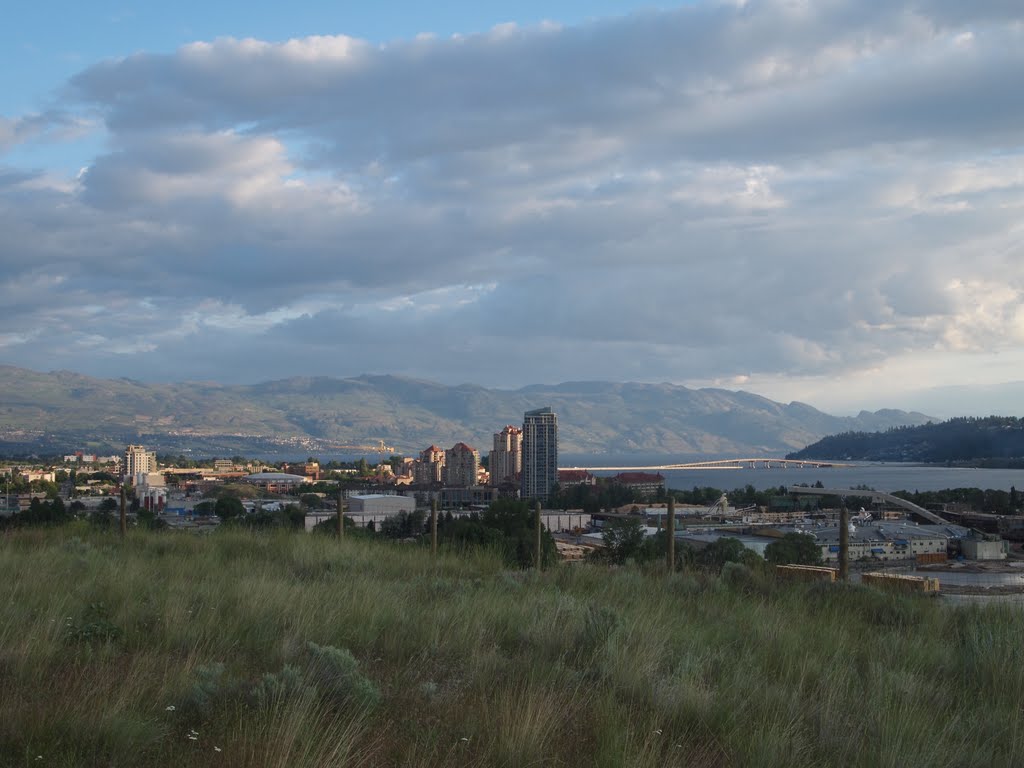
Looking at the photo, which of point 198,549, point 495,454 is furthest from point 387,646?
point 495,454

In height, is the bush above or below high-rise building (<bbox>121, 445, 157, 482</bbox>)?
above

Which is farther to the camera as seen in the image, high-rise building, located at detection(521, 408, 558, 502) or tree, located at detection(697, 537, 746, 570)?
high-rise building, located at detection(521, 408, 558, 502)

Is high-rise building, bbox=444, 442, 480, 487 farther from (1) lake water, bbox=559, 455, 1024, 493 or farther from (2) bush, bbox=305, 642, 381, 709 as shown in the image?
(2) bush, bbox=305, 642, 381, 709

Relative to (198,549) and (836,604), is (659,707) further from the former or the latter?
(198,549)

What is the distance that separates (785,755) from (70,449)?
172 meters

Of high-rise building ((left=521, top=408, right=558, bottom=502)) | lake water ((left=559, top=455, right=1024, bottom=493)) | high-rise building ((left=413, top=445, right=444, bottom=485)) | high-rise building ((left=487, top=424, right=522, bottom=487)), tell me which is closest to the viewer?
high-rise building ((left=521, top=408, right=558, bottom=502))

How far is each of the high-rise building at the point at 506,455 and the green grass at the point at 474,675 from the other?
295 ft

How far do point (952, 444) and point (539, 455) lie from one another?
2684 inches

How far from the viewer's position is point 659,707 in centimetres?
453

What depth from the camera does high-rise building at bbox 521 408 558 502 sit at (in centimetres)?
8431

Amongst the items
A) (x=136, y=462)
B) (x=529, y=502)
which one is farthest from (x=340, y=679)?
(x=136, y=462)

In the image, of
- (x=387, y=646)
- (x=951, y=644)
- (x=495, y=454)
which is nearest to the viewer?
(x=387, y=646)

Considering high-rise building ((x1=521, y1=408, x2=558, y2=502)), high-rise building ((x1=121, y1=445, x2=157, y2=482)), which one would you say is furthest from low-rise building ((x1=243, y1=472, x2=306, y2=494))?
high-rise building ((x1=521, y1=408, x2=558, y2=502))

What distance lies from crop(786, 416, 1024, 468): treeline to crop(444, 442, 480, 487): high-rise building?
6334cm
